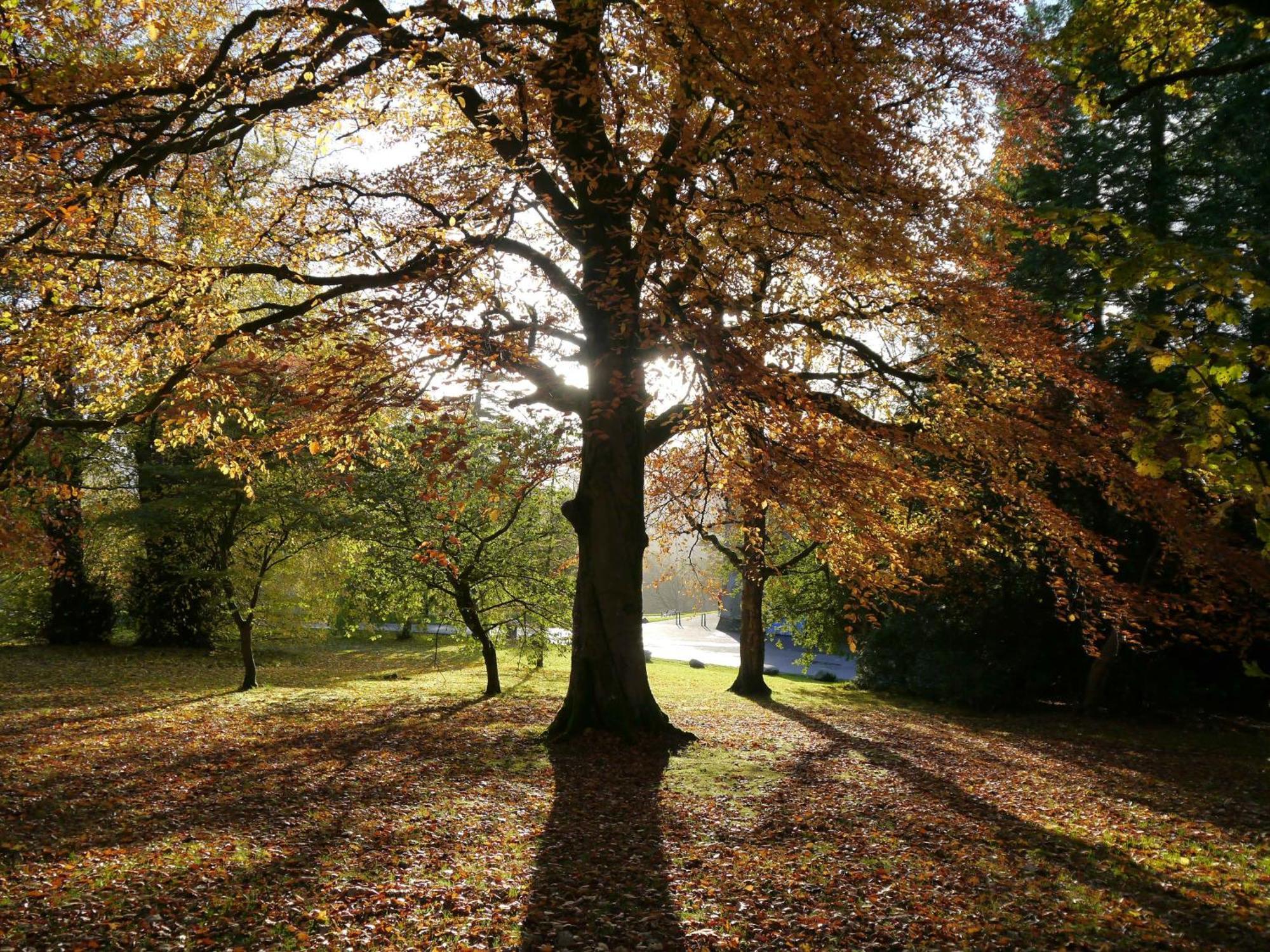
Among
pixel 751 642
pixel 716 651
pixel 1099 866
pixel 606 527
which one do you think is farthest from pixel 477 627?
pixel 716 651

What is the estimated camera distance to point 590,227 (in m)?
9.10

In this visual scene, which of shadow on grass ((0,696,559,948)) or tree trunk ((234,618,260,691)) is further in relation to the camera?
tree trunk ((234,618,260,691))

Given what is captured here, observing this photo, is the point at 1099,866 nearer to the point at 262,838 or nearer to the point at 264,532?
the point at 262,838

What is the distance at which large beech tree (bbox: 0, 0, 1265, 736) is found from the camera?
7.12 meters

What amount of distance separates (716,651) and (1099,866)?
33703 millimetres

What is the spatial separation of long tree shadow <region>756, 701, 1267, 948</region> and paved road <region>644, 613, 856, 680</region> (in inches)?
871

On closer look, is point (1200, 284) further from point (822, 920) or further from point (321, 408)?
point (321, 408)

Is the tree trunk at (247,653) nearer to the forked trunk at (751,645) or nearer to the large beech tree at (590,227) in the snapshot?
the large beech tree at (590,227)

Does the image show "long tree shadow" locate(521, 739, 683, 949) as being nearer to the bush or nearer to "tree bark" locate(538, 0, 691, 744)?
"tree bark" locate(538, 0, 691, 744)

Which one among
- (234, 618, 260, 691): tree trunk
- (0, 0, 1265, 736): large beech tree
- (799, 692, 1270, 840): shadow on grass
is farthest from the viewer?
(234, 618, 260, 691): tree trunk

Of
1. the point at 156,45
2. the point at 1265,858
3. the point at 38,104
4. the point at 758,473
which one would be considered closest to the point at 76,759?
the point at 38,104

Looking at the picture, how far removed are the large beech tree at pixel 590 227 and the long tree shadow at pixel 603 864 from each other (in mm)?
1545

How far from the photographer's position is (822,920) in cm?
521

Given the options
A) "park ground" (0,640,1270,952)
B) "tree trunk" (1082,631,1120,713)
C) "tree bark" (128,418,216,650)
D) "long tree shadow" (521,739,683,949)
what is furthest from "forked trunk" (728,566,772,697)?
"tree bark" (128,418,216,650)
